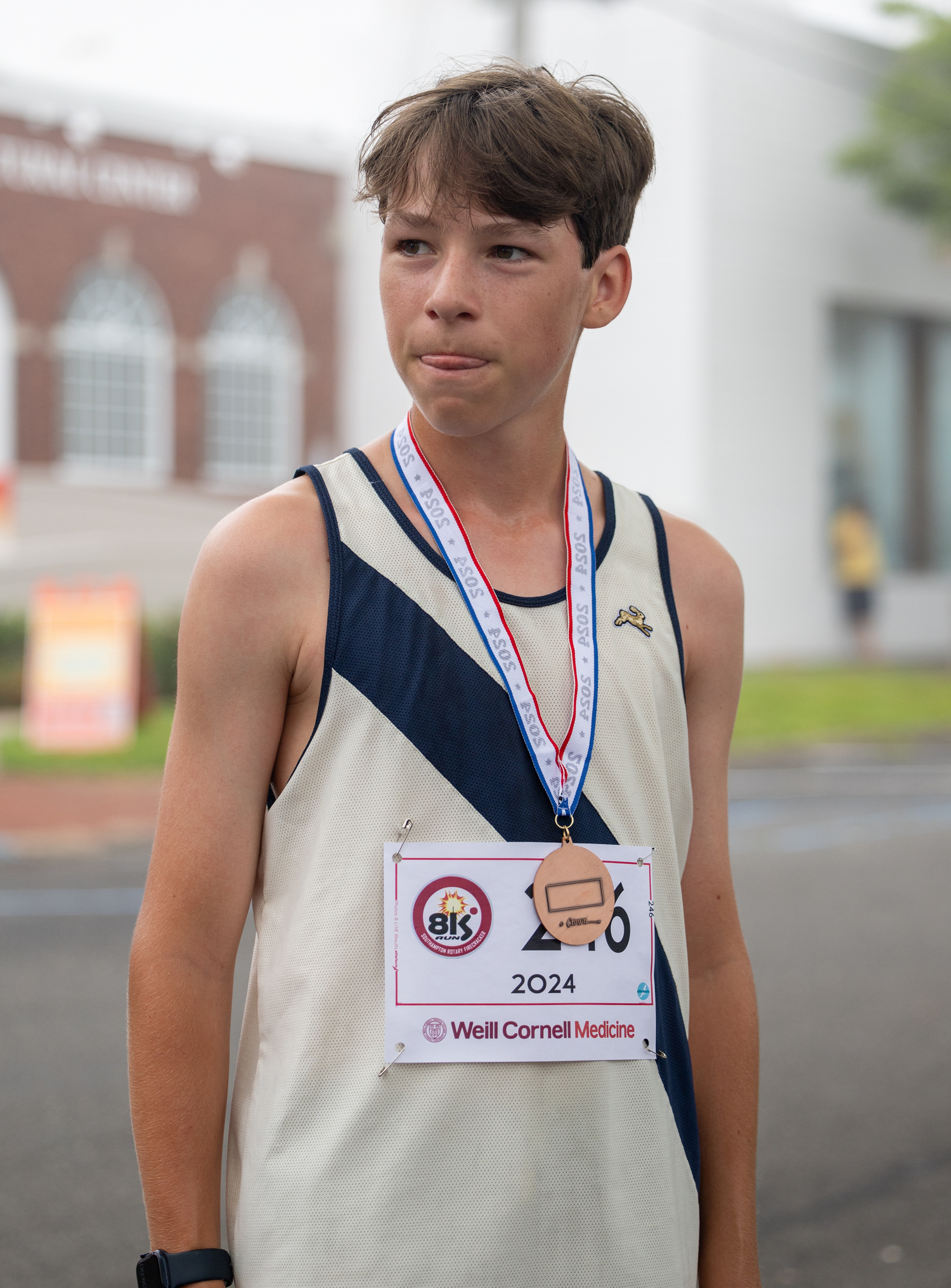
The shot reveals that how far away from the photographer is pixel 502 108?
1.55 m

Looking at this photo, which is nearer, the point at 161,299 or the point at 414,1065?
the point at 414,1065

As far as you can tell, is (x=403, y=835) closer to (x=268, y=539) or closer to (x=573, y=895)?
(x=573, y=895)

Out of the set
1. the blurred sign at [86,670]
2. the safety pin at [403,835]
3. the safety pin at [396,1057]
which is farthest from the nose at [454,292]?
the blurred sign at [86,670]

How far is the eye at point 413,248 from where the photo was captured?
1.57m

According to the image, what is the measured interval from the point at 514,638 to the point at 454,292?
0.37m

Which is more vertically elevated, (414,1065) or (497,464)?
(497,464)

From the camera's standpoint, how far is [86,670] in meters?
13.5

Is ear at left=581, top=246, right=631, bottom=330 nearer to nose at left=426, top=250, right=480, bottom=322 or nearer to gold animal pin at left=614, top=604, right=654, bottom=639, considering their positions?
nose at left=426, top=250, right=480, bottom=322

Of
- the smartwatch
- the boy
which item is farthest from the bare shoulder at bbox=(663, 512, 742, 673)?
the smartwatch

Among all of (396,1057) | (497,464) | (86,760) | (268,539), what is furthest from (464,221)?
(86,760)

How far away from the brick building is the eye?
20728mm

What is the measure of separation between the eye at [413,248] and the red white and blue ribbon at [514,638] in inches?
7.7

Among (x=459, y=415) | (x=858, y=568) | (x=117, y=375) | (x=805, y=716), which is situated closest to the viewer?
(x=459, y=415)

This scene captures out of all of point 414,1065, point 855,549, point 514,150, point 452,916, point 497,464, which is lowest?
point 414,1065
